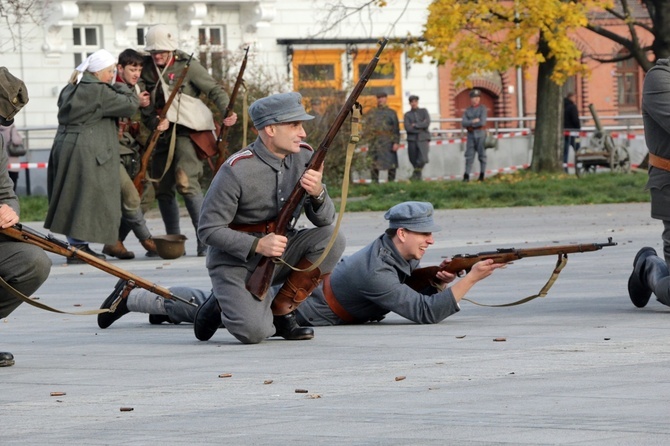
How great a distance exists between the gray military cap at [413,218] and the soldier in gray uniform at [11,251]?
6.97 feet

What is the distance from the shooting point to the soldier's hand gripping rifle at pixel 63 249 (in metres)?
8.50

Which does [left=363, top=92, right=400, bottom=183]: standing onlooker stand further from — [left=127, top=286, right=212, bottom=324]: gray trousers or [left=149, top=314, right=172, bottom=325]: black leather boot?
[left=127, top=286, right=212, bottom=324]: gray trousers

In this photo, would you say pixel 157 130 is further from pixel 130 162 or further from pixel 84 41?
pixel 84 41

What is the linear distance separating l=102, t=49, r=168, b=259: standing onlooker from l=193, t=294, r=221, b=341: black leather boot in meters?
5.91

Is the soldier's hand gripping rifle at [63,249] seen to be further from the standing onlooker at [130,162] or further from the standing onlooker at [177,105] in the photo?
the standing onlooker at [177,105]

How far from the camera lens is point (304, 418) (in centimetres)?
649

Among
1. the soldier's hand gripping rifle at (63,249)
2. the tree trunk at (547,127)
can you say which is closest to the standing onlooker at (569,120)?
Answer: the tree trunk at (547,127)

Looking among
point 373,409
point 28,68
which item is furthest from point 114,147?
point 28,68

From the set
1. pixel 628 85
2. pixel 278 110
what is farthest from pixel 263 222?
pixel 628 85

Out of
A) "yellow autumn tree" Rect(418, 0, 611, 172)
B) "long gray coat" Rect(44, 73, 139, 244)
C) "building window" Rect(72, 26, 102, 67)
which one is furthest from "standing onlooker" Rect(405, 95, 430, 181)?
"long gray coat" Rect(44, 73, 139, 244)

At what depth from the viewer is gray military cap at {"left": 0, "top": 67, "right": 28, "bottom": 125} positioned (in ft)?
28.1

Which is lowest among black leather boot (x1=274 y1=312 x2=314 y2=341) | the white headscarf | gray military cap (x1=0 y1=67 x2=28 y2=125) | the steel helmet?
black leather boot (x1=274 y1=312 x2=314 y2=341)

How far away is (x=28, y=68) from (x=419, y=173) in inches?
424

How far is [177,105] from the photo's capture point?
1540 centimetres
